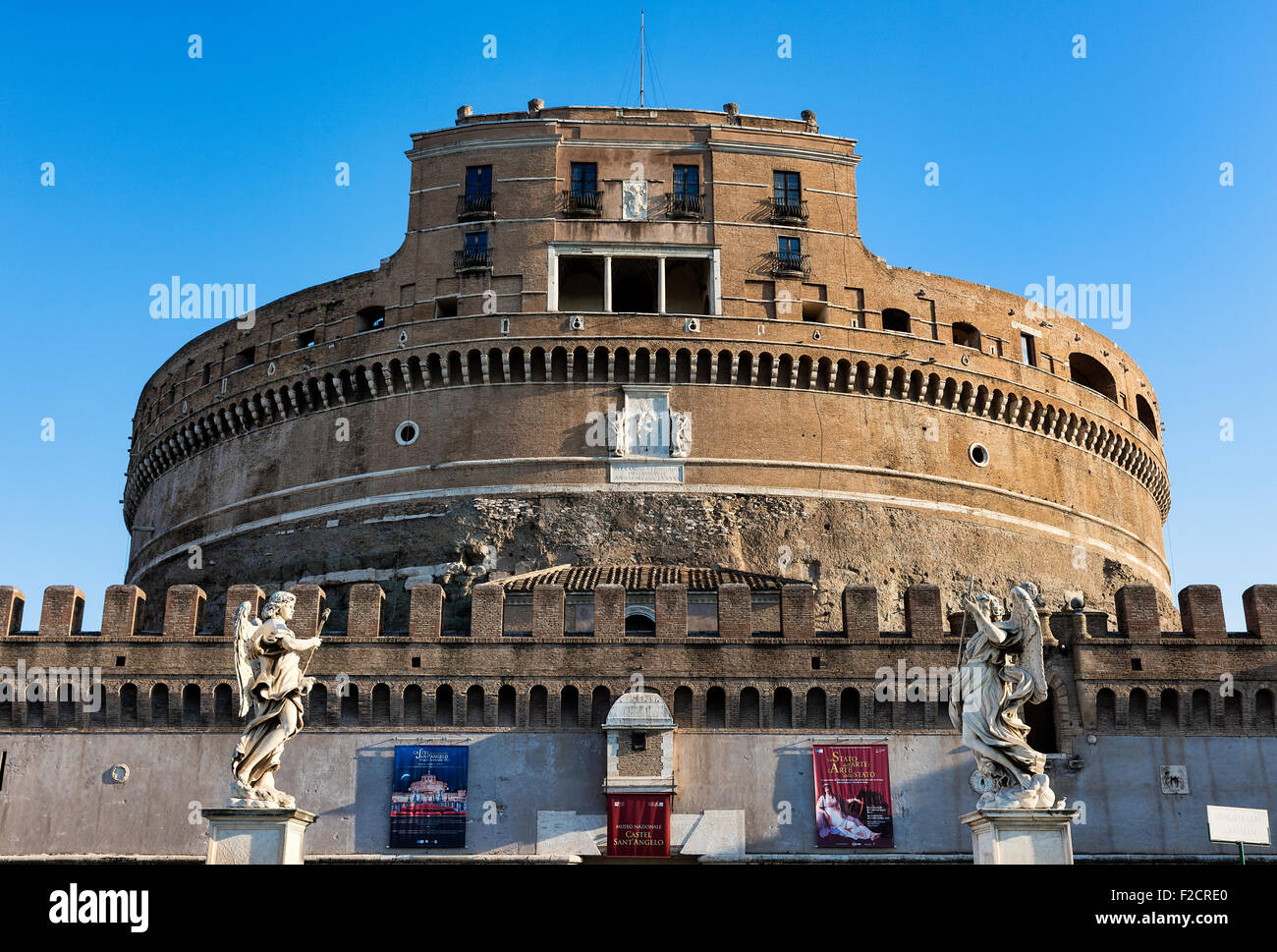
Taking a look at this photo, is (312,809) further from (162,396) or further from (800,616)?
(162,396)

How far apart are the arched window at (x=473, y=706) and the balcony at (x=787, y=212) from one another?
57.4ft

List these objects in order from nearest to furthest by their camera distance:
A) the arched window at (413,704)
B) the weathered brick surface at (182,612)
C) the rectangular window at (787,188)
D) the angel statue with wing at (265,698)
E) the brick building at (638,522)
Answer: the angel statue with wing at (265,698) → the brick building at (638,522) → the arched window at (413,704) → the weathered brick surface at (182,612) → the rectangular window at (787,188)

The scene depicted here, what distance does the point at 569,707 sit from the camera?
28531mm

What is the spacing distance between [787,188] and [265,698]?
28422 millimetres

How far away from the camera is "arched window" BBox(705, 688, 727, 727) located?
28562mm

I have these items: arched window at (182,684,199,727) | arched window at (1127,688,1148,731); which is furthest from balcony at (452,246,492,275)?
arched window at (1127,688,1148,731)

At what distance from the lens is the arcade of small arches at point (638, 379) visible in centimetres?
3784

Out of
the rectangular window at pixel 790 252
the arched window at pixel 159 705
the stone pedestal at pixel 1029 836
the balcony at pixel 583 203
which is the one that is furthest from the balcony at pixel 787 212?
the stone pedestal at pixel 1029 836

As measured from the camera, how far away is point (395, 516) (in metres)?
37.6

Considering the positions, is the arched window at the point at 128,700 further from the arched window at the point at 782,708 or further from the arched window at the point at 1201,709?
the arched window at the point at 1201,709

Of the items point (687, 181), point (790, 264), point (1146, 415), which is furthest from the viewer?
point (1146, 415)

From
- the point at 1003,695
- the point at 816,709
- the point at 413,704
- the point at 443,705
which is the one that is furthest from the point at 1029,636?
the point at 413,704

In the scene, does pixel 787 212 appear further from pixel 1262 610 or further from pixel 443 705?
pixel 443 705
